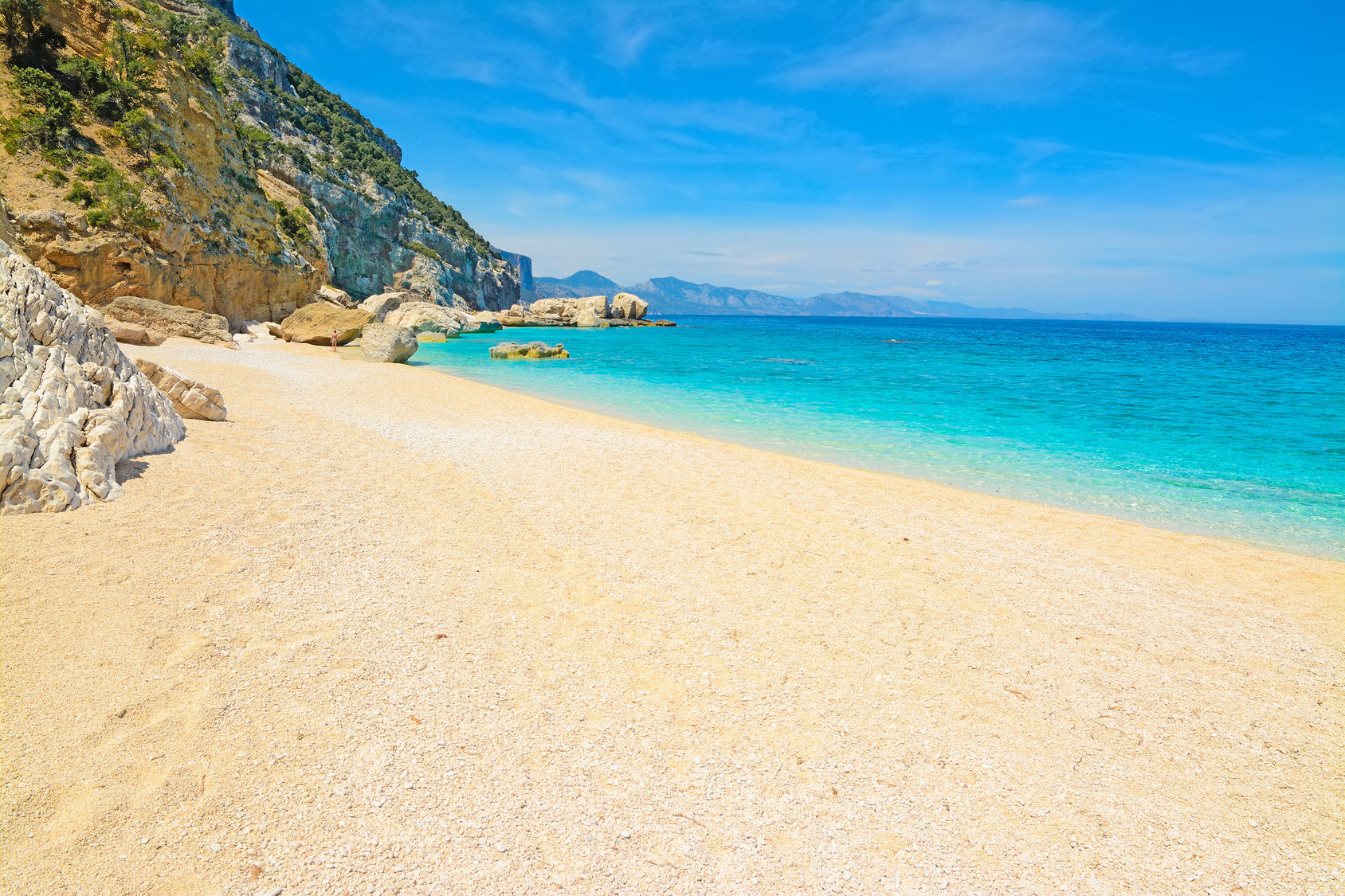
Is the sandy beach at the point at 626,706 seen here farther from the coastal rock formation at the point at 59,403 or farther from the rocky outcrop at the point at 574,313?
the rocky outcrop at the point at 574,313

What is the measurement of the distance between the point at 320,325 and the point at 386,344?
6.16 m

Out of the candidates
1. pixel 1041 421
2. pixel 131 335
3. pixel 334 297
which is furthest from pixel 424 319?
pixel 1041 421

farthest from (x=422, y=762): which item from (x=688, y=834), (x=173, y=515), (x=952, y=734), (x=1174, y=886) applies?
(x=173, y=515)

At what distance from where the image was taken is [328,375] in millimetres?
17062

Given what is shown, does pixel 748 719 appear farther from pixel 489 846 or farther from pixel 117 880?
pixel 117 880

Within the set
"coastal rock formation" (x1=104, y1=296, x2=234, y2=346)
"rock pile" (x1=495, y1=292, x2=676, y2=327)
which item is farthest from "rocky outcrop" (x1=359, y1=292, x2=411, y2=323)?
"rock pile" (x1=495, y1=292, x2=676, y2=327)

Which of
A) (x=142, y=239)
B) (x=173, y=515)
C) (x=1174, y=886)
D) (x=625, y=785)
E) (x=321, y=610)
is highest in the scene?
(x=142, y=239)

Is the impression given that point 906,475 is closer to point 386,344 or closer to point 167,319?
point 386,344

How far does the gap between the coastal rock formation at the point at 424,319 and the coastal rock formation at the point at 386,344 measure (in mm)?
18473

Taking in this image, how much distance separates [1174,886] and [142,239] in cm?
2998

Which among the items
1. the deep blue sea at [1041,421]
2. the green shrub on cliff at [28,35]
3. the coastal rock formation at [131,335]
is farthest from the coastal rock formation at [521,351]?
the green shrub on cliff at [28,35]

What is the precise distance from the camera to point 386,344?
23.8 m

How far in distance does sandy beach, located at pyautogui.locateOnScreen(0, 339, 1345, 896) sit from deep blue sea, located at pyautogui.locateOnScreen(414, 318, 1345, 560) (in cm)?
331

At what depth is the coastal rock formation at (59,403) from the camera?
15.4 ft
